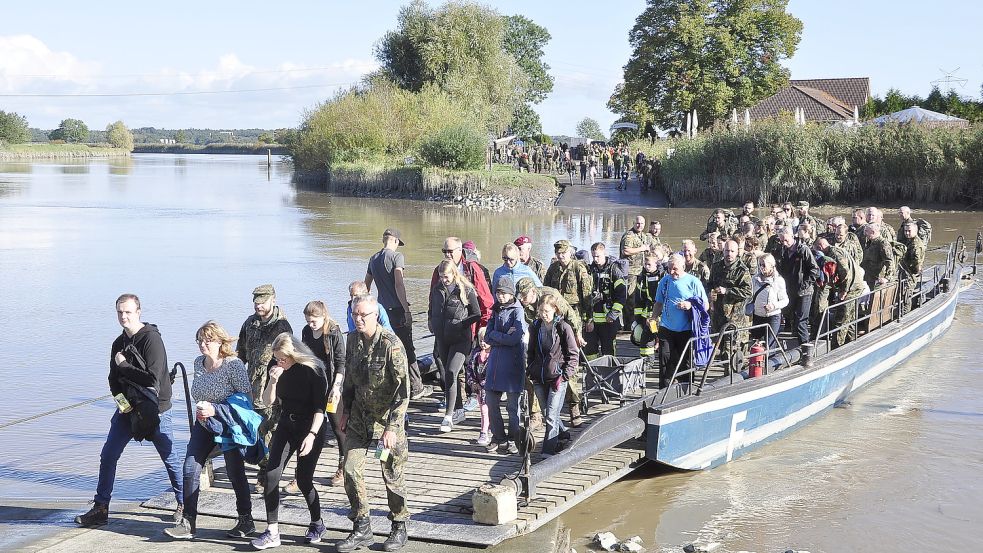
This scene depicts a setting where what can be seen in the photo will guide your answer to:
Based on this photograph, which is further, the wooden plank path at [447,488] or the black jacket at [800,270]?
the black jacket at [800,270]

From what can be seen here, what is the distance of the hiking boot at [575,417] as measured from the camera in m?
9.23

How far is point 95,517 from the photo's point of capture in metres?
7.14

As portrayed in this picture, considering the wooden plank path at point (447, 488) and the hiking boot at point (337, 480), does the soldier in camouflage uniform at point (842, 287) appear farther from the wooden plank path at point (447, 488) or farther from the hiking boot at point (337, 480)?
the hiking boot at point (337, 480)

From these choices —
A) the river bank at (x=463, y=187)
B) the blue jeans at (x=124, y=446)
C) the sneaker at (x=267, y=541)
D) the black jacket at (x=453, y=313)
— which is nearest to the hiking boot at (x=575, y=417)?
the black jacket at (x=453, y=313)

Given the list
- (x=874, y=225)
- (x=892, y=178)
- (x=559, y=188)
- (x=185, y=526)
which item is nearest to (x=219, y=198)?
(x=559, y=188)

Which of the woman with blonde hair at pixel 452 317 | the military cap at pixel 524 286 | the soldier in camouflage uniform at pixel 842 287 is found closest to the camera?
the military cap at pixel 524 286

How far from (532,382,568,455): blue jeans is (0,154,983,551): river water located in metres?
0.66

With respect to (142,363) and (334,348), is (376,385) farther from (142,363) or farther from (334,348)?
(142,363)

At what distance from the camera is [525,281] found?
8.37 meters

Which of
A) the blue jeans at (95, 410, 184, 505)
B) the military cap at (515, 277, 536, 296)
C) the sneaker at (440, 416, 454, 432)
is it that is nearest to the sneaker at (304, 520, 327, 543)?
the blue jeans at (95, 410, 184, 505)

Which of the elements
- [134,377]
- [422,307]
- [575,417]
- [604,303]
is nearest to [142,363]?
[134,377]

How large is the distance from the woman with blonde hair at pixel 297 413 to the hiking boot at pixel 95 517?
1.38m

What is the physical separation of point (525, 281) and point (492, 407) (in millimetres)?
1159

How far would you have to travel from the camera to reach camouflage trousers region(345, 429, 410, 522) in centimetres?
642
